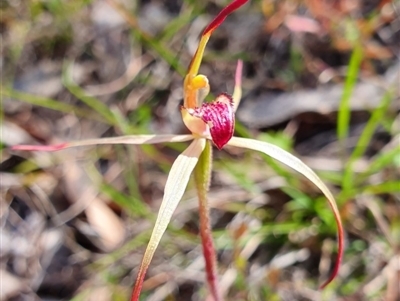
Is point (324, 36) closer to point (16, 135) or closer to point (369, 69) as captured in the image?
point (369, 69)

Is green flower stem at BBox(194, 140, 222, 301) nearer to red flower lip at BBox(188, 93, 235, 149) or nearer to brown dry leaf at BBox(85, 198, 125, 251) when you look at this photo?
red flower lip at BBox(188, 93, 235, 149)

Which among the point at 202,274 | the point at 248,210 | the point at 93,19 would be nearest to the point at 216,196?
the point at 248,210

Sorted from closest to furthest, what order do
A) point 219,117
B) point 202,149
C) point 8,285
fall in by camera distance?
1. point 219,117
2. point 202,149
3. point 8,285

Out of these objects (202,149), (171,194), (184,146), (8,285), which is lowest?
(171,194)

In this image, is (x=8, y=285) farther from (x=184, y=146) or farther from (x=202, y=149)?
(x=202, y=149)

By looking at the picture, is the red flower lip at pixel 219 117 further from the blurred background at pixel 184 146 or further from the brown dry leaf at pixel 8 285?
the brown dry leaf at pixel 8 285

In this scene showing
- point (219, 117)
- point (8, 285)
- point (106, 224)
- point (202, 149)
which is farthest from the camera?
point (106, 224)

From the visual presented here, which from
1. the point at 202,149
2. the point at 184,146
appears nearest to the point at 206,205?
the point at 202,149

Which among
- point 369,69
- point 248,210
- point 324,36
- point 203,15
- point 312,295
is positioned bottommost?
point 312,295
